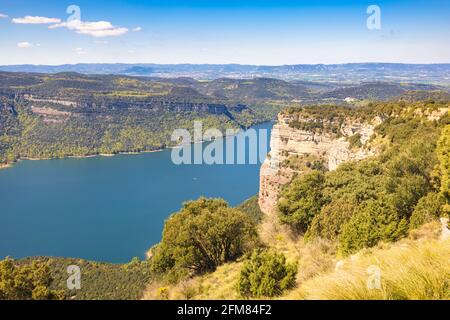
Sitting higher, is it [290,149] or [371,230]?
[371,230]

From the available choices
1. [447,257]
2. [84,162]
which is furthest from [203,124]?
[447,257]

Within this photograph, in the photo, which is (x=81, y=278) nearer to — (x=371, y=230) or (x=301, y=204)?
(x=301, y=204)

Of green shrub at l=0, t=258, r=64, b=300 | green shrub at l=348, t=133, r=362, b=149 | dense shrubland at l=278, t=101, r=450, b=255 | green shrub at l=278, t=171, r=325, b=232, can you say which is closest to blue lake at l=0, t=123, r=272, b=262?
green shrub at l=348, t=133, r=362, b=149

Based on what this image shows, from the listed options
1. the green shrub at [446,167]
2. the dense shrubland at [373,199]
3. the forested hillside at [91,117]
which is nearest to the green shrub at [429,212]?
the dense shrubland at [373,199]

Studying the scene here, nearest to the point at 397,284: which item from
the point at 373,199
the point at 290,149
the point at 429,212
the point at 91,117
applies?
the point at 429,212

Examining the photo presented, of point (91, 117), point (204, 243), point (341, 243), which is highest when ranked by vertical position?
point (91, 117)

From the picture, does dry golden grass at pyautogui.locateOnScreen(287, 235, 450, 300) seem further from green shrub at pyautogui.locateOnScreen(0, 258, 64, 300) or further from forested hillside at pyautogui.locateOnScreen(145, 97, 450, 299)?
green shrub at pyautogui.locateOnScreen(0, 258, 64, 300)
